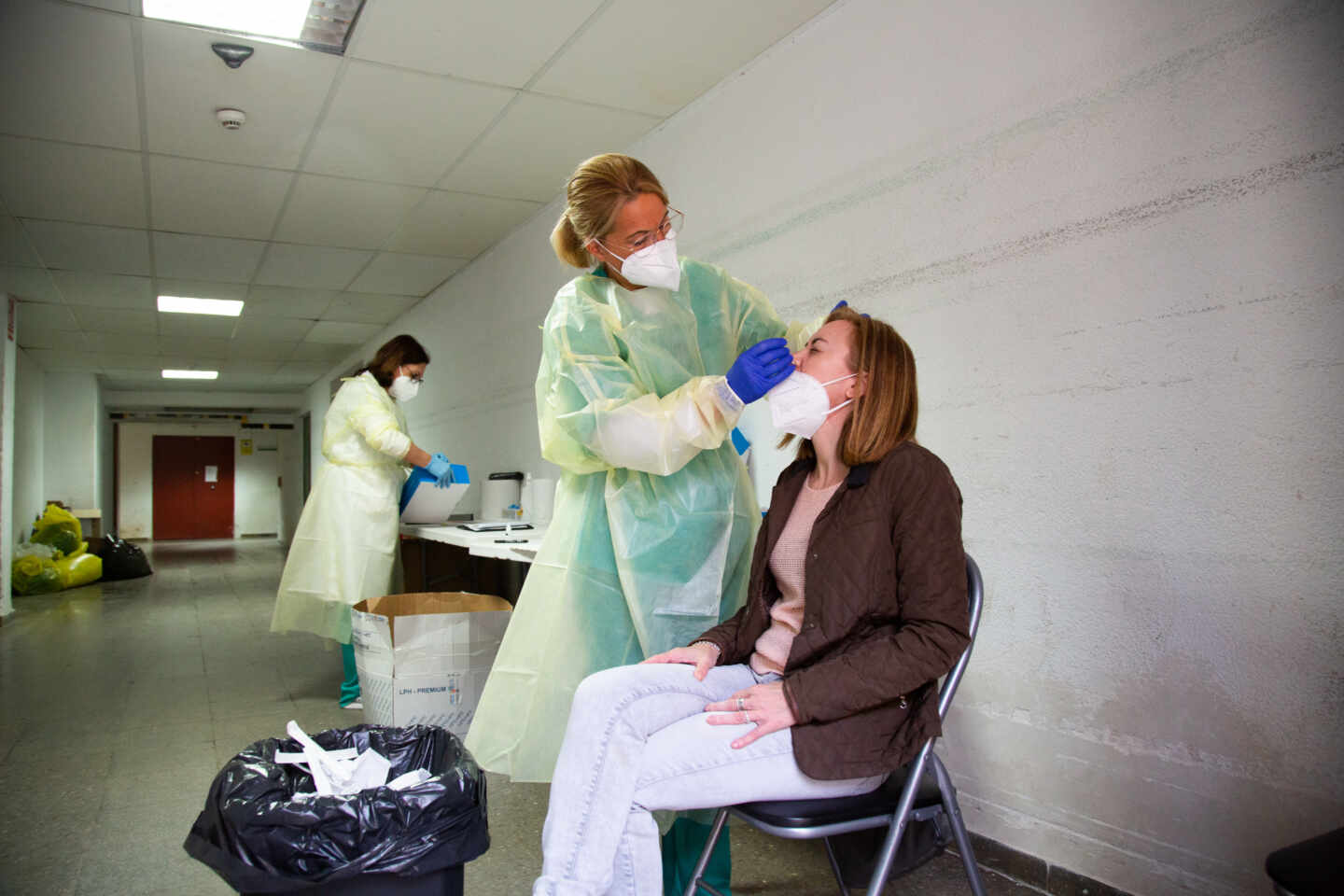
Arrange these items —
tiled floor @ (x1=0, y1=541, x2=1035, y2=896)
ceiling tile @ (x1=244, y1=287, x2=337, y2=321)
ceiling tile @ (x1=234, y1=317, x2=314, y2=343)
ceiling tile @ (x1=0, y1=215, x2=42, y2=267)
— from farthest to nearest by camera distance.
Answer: ceiling tile @ (x1=234, y1=317, x2=314, y2=343), ceiling tile @ (x1=244, y1=287, x2=337, y2=321), ceiling tile @ (x1=0, y1=215, x2=42, y2=267), tiled floor @ (x1=0, y1=541, x2=1035, y2=896)

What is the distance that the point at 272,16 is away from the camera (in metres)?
2.64

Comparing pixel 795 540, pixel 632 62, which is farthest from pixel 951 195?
pixel 632 62

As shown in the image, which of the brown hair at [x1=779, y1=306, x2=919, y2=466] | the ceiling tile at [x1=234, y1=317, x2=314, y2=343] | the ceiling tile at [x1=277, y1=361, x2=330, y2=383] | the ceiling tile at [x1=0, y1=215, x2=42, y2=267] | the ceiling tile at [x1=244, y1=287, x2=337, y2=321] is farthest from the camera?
the ceiling tile at [x1=277, y1=361, x2=330, y2=383]

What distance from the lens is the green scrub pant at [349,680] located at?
11.7 feet

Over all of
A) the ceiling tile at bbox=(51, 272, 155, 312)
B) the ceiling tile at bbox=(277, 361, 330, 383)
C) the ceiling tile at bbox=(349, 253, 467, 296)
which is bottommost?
the ceiling tile at bbox=(277, 361, 330, 383)

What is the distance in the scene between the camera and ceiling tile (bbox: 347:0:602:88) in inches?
102

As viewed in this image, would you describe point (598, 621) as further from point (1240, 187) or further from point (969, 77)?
point (969, 77)

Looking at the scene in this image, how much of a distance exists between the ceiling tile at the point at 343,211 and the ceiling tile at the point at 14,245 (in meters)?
1.34

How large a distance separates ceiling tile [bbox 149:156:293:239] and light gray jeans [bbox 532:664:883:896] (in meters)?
3.61

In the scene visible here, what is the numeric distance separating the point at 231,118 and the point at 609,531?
2704 millimetres

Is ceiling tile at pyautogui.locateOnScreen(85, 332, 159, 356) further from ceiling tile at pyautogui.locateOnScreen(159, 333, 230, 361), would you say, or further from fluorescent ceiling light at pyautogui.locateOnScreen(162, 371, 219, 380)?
fluorescent ceiling light at pyautogui.locateOnScreen(162, 371, 219, 380)

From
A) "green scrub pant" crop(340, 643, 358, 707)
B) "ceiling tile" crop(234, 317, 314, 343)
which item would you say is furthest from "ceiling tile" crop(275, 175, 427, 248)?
"ceiling tile" crop(234, 317, 314, 343)

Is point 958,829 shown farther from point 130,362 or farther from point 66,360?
point 66,360

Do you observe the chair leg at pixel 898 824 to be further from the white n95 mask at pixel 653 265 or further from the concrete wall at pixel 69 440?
the concrete wall at pixel 69 440
